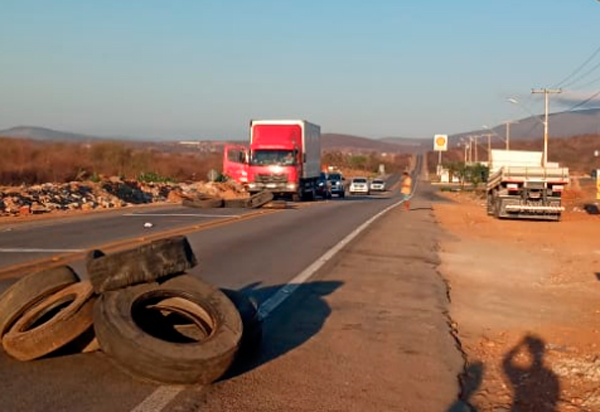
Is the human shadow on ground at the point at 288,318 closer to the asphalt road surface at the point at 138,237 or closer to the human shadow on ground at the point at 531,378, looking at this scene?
the asphalt road surface at the point at 138,237

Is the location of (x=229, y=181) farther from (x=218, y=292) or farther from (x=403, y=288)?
(x=218, y=292)

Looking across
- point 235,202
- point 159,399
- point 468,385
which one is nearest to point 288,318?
point 468,385

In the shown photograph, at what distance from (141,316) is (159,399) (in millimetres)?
1450

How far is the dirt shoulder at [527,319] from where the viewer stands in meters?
7.07

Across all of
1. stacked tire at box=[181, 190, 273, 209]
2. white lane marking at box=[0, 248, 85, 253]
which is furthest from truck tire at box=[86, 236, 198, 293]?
stacked tire at box=[181, 190, 273, 209]

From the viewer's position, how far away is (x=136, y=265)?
7.24 meters

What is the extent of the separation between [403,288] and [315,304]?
2361 millimetres

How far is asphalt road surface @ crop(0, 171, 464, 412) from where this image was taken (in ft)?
20.1

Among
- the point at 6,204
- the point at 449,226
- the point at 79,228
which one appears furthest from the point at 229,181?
the point at 79,228

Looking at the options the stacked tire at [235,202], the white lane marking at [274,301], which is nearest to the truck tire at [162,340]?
the white lane marking at [274,301]

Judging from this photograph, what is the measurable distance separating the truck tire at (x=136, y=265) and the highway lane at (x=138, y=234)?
0.68 meters

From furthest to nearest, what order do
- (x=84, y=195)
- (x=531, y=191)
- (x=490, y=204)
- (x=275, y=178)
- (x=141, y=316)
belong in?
(x=275, y=178), (x=84, y=195), (x=490, y=204), (x=531, y=191), (x=141, y=316)

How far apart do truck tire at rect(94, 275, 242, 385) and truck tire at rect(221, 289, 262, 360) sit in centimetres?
27

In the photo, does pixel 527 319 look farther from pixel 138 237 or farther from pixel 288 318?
pixel 138 237
